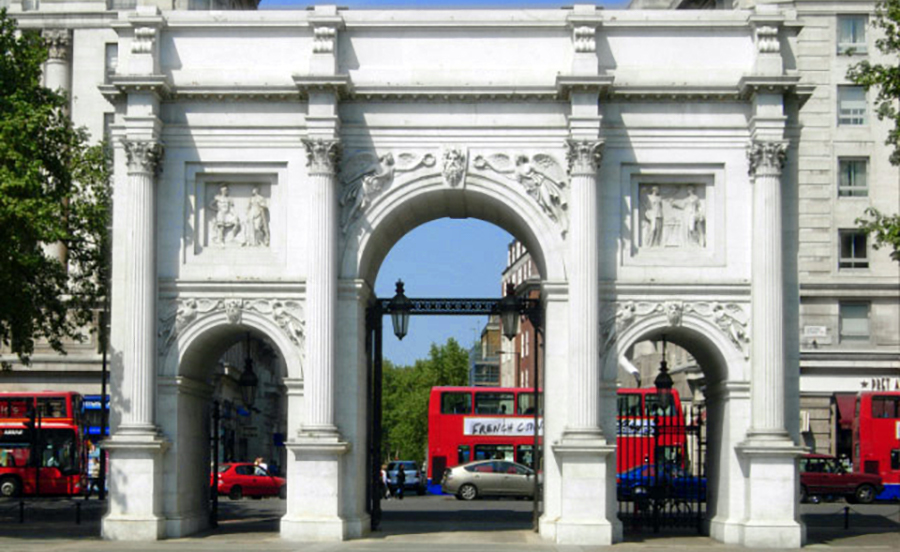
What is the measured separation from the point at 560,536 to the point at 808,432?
105 ft

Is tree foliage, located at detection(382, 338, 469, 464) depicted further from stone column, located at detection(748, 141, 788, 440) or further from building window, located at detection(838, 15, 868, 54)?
stone column, located at detection(748, 141, 788, 440)

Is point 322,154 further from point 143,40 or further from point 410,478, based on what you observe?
point 410,478

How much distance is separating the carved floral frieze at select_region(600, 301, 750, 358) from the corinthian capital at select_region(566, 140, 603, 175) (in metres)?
3.24

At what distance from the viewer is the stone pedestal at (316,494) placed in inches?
1352

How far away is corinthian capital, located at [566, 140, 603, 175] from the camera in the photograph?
34.9 m

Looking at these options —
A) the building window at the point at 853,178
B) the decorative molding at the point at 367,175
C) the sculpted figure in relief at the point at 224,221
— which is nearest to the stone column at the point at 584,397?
the decorative molding at the point at 367,175

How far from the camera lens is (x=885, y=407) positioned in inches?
2283

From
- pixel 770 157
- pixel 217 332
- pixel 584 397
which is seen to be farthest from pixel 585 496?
pixel 217 332

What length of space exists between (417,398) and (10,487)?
67.7 metres

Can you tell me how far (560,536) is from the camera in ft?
111

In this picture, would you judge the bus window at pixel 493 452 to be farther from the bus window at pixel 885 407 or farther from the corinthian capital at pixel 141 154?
the corinthian capital at pixel 141 154

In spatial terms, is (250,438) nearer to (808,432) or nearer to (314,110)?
(808,432)

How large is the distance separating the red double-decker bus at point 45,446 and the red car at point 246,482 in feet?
18.4

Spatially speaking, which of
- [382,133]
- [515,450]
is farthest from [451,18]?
[515,450]
